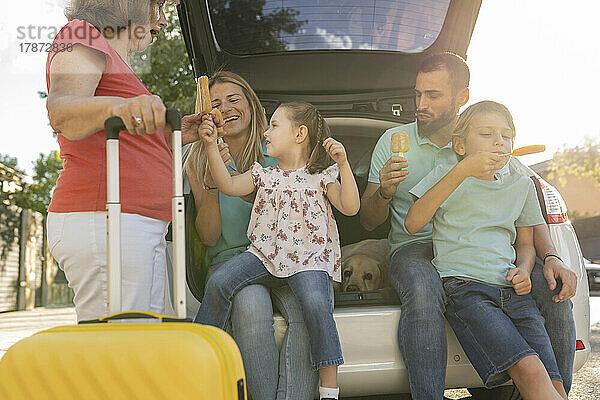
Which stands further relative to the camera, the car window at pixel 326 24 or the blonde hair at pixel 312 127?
the car window at pixel 326 24

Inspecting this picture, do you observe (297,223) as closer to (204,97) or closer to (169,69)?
(204,97)

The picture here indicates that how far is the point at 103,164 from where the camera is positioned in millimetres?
1892

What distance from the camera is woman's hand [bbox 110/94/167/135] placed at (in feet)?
5.50

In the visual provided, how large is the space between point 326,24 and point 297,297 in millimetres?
1517

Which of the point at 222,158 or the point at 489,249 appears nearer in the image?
the point at 489,249

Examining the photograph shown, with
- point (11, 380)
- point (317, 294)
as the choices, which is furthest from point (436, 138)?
point (11, 380)

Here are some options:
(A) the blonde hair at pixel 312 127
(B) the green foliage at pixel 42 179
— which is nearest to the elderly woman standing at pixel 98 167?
(A) the blonde hair at pixel 312 127

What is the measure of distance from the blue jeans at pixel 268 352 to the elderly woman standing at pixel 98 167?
0.30 metres

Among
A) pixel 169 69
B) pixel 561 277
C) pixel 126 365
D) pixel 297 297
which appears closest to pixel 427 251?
pixel 561 277

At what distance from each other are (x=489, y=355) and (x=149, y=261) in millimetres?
1163

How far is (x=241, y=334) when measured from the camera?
83.3 inches

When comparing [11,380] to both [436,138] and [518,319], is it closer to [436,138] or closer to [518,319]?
[518,319]

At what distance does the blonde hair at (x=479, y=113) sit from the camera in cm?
240

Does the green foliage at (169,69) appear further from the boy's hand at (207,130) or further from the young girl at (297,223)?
the boy's hand at (207,130)
